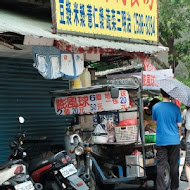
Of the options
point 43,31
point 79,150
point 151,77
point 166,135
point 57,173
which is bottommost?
point 57,173

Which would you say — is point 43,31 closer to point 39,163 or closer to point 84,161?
point 39,163

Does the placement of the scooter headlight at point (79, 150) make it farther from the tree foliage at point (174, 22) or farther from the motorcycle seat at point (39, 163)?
the tree foliage at point (174, 22)

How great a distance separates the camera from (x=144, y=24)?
Result: 36.6 feet

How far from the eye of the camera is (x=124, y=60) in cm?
1180

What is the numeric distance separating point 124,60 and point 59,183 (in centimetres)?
467

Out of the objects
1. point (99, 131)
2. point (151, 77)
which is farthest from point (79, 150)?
point (151, 77)

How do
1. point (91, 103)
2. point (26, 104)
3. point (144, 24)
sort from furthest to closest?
point (144, 24)
point (26, 104)
point (91, 103)

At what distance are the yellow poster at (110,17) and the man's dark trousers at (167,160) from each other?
8.97ft

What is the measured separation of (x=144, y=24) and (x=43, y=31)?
3.83 m

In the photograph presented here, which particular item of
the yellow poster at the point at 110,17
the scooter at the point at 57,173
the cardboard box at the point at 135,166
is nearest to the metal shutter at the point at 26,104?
the scooter at the point at 57,173

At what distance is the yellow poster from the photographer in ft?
29.0

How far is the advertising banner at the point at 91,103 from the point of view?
883cm

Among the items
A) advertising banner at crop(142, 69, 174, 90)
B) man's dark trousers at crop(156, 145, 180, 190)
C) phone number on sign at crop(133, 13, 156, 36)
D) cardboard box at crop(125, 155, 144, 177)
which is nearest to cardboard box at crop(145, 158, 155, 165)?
cardboard box at crop(125, 155, 144, 177)

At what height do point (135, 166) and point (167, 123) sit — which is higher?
point (167, 123)
